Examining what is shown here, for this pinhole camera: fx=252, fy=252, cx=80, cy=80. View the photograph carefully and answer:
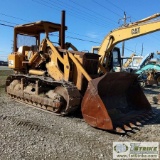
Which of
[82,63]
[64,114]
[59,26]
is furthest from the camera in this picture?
[59,26]

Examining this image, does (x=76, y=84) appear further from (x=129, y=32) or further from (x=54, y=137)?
(x=129, y=32)

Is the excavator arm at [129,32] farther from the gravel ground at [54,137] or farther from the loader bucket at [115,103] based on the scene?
the gravel ground at [54,137]

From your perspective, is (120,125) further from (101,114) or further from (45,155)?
(45,155)

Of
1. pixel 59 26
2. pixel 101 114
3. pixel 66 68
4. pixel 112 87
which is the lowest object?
pixel 101 114

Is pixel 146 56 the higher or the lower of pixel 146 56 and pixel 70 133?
the higher

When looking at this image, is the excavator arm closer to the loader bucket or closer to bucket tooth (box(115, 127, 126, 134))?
the loader bucket

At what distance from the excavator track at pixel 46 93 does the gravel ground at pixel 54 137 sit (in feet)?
0.91

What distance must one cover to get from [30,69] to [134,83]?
11.0 ft

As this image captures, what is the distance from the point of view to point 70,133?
15.9 ft

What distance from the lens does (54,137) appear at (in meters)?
4.57

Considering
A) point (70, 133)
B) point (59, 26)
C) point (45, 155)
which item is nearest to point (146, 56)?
point (59, 26)

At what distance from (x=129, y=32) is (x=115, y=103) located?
3132mm

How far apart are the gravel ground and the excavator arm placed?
9.76ft

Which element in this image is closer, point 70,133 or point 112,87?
point 70,133
